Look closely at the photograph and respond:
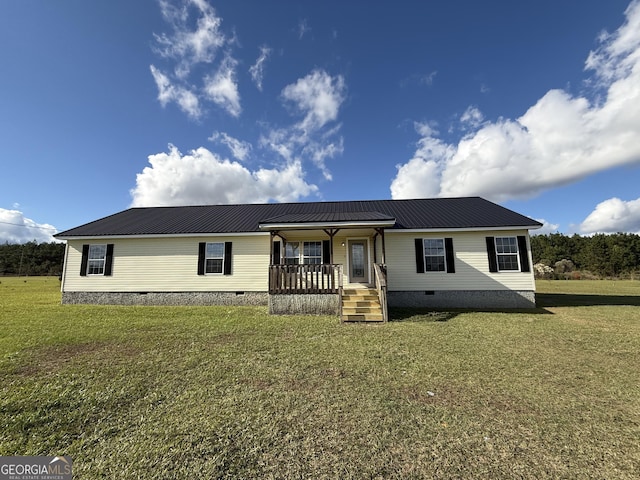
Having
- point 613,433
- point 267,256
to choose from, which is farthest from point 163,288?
point 613,433

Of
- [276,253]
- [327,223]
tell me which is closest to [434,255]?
[327,223]

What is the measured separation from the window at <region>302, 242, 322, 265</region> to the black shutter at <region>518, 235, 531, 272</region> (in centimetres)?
838

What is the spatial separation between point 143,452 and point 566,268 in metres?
46.2

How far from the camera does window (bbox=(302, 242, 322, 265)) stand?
12.9 m

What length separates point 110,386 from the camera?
432 cm

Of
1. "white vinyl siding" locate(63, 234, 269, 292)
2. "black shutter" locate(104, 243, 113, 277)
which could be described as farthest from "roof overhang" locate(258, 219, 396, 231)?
"black shutter" locate(104, 243, 113, 277)

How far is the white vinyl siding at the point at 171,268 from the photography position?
1272 centimetres

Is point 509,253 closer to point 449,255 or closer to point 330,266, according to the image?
point 449,255

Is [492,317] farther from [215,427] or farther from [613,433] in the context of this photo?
[215,427]

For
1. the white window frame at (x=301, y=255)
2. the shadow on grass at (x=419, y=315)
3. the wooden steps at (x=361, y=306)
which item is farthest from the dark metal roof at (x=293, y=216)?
the shadow on grass at (x=419, y=315)

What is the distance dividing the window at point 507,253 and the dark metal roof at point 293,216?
77cm

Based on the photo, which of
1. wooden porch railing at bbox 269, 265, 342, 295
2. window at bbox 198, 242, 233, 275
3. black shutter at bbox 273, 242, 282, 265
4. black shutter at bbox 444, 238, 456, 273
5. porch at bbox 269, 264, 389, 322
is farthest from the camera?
window at bbox 198, 242, 233, 275

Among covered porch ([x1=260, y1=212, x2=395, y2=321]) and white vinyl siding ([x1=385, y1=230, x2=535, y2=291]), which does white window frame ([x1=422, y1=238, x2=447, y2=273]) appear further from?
covered porch ([x1=260, y1=212, x2=395, y2=321])

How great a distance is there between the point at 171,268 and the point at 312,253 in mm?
6518
